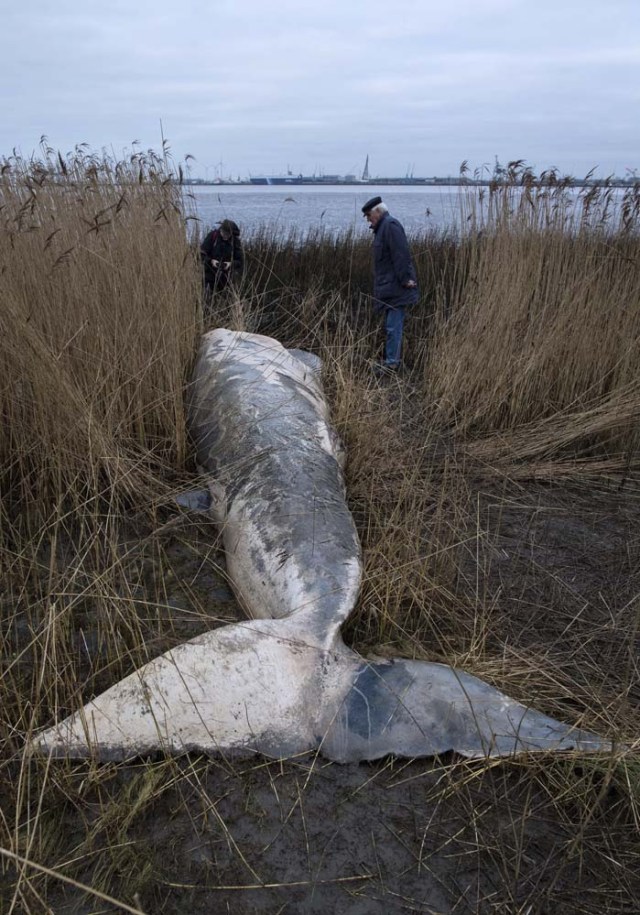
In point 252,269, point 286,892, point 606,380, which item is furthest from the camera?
point 252,269

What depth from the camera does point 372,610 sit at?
2.76 meters

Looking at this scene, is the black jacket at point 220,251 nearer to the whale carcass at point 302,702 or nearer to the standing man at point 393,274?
the standing man at point 393,274

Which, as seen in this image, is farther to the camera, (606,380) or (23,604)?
(606,380)

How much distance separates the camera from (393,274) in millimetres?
7234

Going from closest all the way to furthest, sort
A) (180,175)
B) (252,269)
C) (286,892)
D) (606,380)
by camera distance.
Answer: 1. (286,892)
2. (180,175)
3. (606,380)
4. (252,269)

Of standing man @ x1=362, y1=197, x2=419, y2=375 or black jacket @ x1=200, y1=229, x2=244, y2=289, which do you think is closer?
standing man @ x1=362, y1=197, x2=419, y2=375

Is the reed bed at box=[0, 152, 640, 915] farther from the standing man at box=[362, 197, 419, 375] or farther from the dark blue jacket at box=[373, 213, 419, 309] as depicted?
the dark blue jacket at box=[373, 213, 419, 309]

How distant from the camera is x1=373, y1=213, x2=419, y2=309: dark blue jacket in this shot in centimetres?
707

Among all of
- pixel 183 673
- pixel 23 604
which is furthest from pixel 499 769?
pixel 23 604

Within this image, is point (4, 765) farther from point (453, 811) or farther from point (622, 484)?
point (622, 484)

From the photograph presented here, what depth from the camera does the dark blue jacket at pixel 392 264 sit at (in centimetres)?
707

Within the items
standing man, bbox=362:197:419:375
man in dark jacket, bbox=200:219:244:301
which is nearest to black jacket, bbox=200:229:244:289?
man in dark jacket, bbox=200:219:244:301

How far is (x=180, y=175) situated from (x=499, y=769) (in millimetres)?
3660

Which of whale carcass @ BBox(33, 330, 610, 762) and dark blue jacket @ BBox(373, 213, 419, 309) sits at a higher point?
dark blue jacket @ BBox(373, 213, 419, 309)
